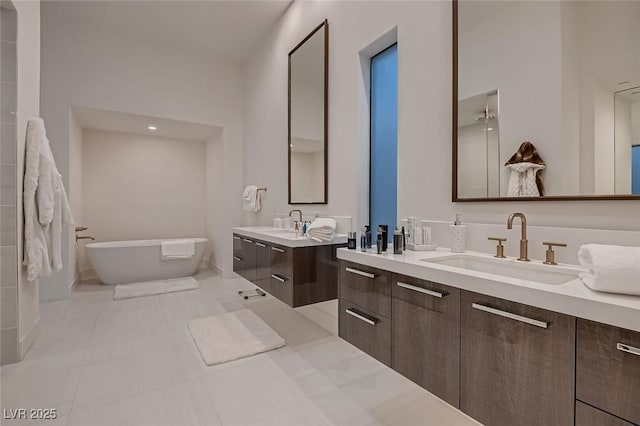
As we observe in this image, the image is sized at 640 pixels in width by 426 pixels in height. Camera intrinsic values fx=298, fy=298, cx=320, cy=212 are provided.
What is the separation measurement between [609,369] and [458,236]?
882 mm

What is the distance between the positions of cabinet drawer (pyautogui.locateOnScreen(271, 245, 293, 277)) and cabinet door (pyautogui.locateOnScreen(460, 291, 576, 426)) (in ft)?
4.20

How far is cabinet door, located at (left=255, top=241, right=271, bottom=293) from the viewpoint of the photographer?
2438 millimetres

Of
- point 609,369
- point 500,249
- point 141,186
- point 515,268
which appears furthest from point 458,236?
point 141,186

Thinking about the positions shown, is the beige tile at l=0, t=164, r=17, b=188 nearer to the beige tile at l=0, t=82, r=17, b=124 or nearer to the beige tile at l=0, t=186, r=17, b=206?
the beige tile at l=0, t=186, r=17, b=206

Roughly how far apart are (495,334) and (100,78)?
4.63 meters

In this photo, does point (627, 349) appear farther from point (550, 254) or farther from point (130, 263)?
point (130, 263)

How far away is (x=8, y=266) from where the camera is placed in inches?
79.5

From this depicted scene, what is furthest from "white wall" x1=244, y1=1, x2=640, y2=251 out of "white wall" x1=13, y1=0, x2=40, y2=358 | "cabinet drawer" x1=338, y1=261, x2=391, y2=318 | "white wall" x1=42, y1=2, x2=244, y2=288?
"white wall" x1=13, y1=0, x2=40, y2=358

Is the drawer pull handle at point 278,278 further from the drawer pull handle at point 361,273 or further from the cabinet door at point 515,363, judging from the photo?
the cabinet door at point 515,363

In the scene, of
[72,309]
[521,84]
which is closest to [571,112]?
[521,84]

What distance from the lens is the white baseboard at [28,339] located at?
2086mm

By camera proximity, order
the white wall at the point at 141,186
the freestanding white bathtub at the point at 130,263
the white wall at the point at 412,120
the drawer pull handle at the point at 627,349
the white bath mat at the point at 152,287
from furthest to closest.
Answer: the white wall at the point at 141,186 < the freestanding white bathtub at the point at 130,263 < the white bath mat at the point at 152,287 < the white wall at the point at 412,120 < the drawer pull handle at the point at 627,349

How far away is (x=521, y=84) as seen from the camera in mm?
1385

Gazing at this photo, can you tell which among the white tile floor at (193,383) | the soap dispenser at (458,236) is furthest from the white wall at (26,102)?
the soap dispenser at (458,236)
